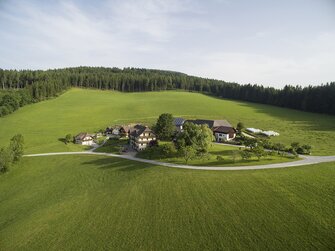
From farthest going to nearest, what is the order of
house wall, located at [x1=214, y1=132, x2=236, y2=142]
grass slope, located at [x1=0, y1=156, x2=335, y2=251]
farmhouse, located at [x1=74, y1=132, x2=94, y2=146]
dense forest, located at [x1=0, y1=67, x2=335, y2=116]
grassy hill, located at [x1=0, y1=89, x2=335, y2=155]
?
dense forest, located at [x1=0, y1=67, x2=335, y2=116], grassy hill, located at [x1=0, y1=89, x2=335, y2=155], farmhouse, located at [x1=74, y1=132, x2=94, y2=146], house wall, located at [x1=214, y1=132, x2=236, y2=142], grass slope, located at [x1=0, y1=156, x2=335, y2=251]

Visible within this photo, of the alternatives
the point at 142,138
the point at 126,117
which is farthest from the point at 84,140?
the point at 126,117

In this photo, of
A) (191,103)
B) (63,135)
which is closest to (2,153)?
(63,135)

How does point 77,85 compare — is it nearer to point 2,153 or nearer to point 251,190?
point 2,153

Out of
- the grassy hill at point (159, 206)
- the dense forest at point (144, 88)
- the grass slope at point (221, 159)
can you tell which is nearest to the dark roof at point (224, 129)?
the grass slope at point (221, 159)

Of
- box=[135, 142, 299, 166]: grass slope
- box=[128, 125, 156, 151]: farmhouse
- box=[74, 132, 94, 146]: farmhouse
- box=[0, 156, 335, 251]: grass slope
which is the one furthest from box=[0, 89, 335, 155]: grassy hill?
box=[0, 156, 335, 251]: grass slope

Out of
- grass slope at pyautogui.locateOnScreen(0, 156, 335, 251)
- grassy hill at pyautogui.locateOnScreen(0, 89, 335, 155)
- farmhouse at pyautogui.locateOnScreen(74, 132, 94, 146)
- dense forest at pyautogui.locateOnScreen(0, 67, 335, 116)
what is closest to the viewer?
grass slope at pyautogui.locateOnScreen(0, 156, 335, 251)

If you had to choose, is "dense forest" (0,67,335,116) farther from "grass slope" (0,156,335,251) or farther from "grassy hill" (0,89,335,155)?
"grass slope" (0,156,335,251)

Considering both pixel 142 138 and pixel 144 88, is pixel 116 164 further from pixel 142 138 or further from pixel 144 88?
pixel 144 88
